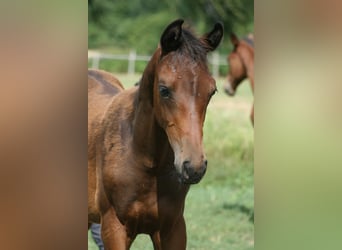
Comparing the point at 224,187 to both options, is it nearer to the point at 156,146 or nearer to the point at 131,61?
the point at 131,61

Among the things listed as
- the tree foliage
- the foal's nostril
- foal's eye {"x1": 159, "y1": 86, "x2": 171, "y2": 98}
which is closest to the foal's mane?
foal's eye {"x1": 159, "y1": 86, "x2": 171, "y2": 98}

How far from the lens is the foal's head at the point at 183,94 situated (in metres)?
1.71

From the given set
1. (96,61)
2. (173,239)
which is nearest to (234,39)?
(96,61)

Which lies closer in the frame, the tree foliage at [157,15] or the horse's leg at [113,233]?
the horse's leg at [113,233]

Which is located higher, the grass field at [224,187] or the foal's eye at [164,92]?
the foal's eye at [164,92]

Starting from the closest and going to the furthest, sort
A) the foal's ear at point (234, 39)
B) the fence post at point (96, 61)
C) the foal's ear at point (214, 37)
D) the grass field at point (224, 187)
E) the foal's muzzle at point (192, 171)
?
1. the foal's muzzle at point (192, 171)
2. the foal's ear at point (214, 37)
3. the grass field at point (224, 187)
4. the fence post at point (96, 61)
5. the foal's ear at point (234, 39)

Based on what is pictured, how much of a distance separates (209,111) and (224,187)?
1.08 m

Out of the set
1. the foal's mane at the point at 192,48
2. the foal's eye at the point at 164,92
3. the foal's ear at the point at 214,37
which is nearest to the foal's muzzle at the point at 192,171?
the foal's eye at the point at 164,92

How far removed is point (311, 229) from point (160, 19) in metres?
2.57

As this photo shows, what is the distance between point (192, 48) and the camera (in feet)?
6.02

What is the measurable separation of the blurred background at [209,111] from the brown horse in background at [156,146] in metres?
0.87

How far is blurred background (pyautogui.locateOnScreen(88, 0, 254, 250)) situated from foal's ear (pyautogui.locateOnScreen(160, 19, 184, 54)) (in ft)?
4.63

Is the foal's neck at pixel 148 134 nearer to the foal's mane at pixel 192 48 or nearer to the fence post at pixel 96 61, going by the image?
the foal's mane at pixel 192 48

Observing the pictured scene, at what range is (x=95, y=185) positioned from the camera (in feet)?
7.28
